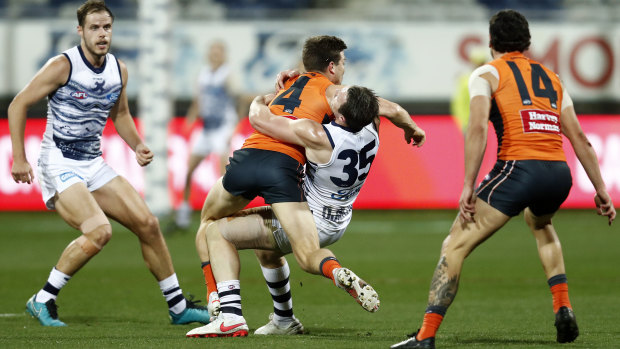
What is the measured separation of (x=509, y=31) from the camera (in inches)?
237

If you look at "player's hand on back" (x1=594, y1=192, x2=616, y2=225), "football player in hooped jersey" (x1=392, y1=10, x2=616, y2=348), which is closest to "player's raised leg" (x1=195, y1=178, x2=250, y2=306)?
"football player in hooped jersey" (x1=392, y1=10, x2=616, y2=348)

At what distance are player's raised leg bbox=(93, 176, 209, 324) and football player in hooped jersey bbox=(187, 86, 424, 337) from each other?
888 millimetres

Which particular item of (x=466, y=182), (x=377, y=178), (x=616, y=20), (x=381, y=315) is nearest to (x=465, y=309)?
(x=381, y=315)

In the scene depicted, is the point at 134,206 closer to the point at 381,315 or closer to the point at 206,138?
the point at 381,315

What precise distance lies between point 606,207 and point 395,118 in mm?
1467

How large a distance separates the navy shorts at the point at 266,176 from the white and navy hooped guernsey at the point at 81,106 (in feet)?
4.96

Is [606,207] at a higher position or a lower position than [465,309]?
higher

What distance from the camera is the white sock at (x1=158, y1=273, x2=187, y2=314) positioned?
731 cm

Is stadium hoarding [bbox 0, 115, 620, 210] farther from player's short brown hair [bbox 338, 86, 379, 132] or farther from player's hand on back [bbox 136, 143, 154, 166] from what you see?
player's short brown hair [bbox 338, 86, 379, 132]

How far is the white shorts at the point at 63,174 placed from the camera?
727 centimetres

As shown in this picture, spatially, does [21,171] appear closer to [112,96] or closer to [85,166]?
[85,166]

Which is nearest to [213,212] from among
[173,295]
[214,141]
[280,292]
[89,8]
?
[280,292]

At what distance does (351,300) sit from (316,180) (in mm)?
2596

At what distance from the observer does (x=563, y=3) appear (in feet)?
75.5
